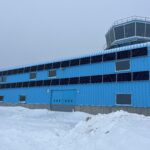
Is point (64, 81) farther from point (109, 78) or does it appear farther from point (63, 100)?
point (109, 78)

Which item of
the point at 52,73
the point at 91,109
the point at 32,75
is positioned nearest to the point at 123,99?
the point at 91,109

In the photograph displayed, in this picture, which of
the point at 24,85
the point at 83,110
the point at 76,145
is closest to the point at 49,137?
the point at 76,145

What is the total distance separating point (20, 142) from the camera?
15438mm

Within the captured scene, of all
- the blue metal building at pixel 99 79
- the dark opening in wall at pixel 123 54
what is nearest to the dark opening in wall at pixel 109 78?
the blue metal building at pixel 99 79

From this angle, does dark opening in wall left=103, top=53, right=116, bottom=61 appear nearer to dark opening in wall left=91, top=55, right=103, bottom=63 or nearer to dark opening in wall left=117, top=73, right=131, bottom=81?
dark opening in wall left=91, top=55, right=103, bottom=63

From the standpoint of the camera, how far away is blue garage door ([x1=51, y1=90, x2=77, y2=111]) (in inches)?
1649

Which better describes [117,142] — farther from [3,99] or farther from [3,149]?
[3,99]

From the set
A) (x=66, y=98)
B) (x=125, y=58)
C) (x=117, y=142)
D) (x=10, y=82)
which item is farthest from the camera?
(x=10, y=82)

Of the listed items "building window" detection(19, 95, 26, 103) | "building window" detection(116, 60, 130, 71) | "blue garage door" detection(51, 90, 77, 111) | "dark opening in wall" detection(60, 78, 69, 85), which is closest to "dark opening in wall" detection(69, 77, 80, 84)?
"dark opening in wall" detection(60, 78, 69, 85)

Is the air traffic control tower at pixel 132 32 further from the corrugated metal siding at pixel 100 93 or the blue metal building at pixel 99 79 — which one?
the corrugated metal siding at pixel 100 93

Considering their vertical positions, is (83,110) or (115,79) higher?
(115,79)

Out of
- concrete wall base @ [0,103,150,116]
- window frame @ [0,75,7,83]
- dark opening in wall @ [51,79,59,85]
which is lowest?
concrete wall base @ [0,103,150,116]

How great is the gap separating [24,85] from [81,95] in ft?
50.2

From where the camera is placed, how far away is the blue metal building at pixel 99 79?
33.3 meters
